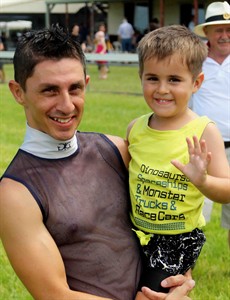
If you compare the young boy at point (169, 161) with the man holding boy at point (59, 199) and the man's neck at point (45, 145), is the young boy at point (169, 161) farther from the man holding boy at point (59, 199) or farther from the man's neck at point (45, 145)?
the man's neck at point (45, 145)

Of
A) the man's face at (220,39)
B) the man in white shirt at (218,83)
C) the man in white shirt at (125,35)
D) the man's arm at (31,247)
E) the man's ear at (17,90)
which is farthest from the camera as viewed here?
the man in white shirt at (125,35)

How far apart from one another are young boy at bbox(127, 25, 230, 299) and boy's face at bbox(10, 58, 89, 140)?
1.64 ft

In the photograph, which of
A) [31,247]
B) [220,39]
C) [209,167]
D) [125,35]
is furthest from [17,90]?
[125,35]

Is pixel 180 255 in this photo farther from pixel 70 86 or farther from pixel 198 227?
pixel 70 86

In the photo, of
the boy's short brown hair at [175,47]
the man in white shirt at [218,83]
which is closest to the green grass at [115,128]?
the man in white shirt at [218,83]

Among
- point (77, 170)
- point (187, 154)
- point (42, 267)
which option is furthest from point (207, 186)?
point (42, 267)

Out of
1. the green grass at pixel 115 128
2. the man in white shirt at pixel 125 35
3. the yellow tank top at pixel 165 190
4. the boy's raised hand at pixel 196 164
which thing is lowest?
the man in white shirt at pixel 125 35

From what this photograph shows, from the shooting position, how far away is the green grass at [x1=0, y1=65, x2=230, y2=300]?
5.80 metres

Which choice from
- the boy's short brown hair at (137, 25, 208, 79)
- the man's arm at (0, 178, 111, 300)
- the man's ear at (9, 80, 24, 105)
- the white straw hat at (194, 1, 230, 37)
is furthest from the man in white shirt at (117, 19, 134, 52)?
the man's arm at (0, 178, 111, 300)

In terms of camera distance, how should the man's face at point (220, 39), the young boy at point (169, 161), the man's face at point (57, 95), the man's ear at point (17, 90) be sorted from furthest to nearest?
the man's face at point (220, 39) → the young boy at point (169, 161) → the man's ear at point (17, 90) → the man's face at point (57, 95)

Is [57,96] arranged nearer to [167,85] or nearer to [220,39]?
[167,85]

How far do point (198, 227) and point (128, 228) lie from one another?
1.27ft

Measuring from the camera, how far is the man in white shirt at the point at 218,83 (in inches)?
248

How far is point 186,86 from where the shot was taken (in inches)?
132
